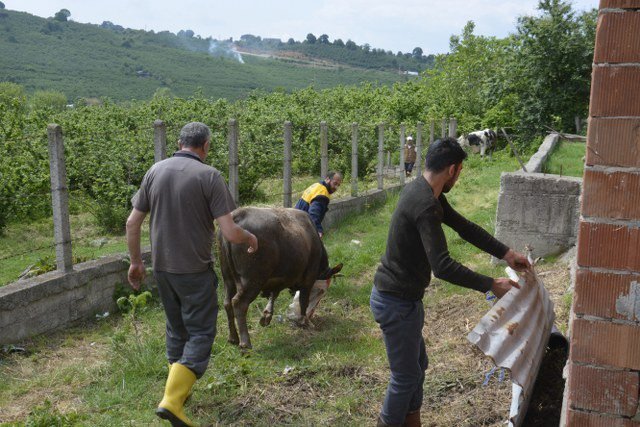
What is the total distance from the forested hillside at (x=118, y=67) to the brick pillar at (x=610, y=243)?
6773 cm

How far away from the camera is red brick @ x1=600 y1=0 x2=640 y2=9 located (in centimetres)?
261

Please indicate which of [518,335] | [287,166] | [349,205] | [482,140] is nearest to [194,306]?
[518,335]

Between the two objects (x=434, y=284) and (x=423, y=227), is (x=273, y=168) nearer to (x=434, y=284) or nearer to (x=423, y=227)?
(x=434, y=284)

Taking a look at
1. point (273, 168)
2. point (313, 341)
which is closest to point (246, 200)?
point (273, 168)

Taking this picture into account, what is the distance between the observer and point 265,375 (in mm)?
5637

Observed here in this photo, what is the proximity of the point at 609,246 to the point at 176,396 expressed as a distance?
3057mm

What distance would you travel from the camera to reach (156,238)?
15.9 ft

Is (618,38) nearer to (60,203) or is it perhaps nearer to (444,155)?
(444,155)

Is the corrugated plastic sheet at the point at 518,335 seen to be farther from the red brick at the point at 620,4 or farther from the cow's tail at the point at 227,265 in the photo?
the cow's tail at the point at 227,265

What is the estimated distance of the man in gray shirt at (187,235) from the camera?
15.5 feet

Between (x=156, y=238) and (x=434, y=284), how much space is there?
4.50 m

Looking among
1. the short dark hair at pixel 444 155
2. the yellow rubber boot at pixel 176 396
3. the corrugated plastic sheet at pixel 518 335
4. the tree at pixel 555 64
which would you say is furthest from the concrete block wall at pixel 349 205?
the tree at pixel 555 64

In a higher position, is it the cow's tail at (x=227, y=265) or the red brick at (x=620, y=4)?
the red brick at (x=620, y=4)

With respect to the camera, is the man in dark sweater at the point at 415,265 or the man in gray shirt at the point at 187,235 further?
the man in gray shirt at the point at 187,235
